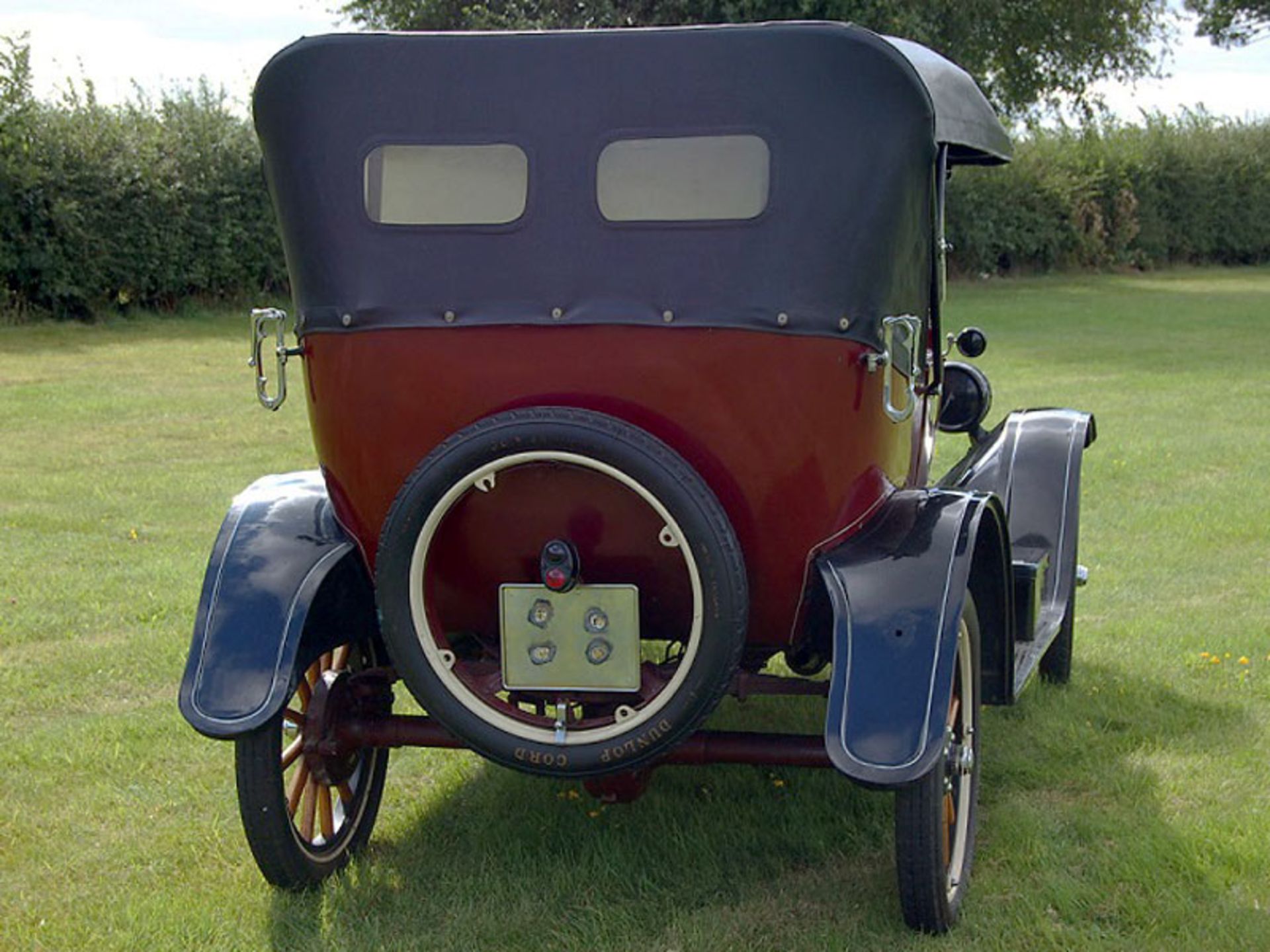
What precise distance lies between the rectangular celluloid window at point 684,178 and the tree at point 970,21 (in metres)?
21.5

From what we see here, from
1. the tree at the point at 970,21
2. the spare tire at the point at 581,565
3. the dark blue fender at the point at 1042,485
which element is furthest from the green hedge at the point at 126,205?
the spare tire at the point at 581,565

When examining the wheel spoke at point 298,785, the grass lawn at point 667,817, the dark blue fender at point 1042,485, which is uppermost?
the dark blue fender at point 1042,485

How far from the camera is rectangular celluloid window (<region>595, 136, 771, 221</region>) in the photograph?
305 centimetres

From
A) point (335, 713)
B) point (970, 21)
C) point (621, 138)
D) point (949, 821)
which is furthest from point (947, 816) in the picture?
point (970, 21)

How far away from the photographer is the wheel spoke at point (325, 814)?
3631 mm

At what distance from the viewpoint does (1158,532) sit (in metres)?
7.32

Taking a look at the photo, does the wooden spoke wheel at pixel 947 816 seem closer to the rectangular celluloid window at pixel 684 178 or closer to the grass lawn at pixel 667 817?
the grass lawn at pixel 667 817

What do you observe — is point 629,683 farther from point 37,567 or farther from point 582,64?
point 37,567

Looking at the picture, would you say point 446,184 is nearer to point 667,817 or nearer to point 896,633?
point 896,633

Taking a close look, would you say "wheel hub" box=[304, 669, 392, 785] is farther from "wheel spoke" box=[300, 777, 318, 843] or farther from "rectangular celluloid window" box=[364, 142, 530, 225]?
"rectangular celluloid window" box=[364, 142, 530, 225]

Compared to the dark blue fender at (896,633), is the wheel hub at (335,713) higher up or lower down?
lower down

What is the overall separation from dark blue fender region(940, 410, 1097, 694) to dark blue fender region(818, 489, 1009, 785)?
134cm

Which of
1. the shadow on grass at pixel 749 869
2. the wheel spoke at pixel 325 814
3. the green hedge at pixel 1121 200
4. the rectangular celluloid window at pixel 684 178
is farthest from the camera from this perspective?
the green hedge at pixel 1121 200

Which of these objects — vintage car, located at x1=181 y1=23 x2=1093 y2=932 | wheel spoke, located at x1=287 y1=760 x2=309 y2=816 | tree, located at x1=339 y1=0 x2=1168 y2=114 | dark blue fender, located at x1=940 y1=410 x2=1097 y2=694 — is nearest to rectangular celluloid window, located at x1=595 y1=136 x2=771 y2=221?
vintage car, located at x1=181 y1=23 x2=1093 y2=932
